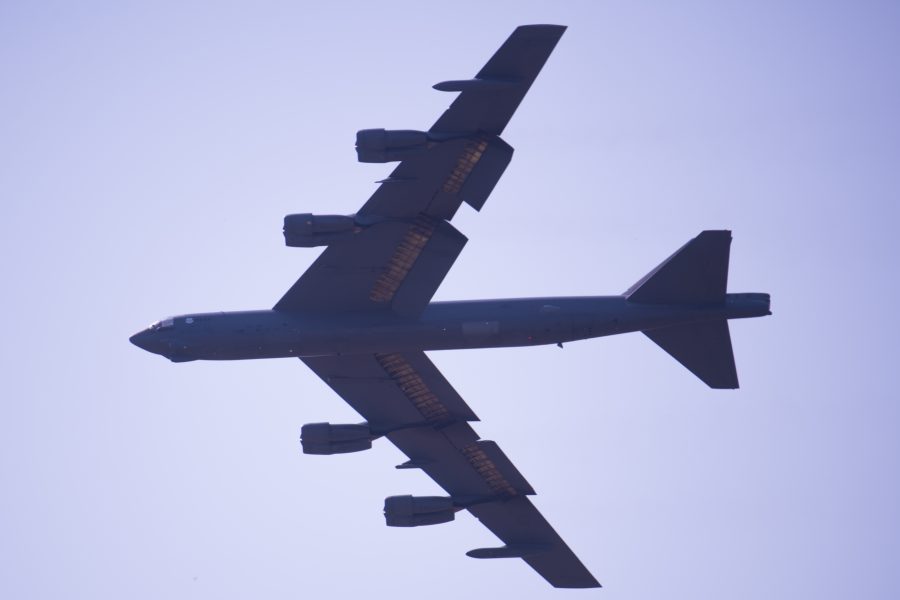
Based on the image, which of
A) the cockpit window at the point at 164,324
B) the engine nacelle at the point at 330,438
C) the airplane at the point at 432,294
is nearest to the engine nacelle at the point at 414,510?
the engine nacelle at the point at 330,438

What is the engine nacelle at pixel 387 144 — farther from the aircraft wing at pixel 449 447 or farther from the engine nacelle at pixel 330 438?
the engine nacelle at pixel 330 438

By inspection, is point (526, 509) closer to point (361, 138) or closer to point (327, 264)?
point (327, 264)

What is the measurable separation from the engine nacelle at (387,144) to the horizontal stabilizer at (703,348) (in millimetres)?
11601

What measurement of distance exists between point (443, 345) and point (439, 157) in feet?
23.9

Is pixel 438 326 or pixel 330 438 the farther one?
pixel 330 438

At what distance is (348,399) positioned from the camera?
60.2 m

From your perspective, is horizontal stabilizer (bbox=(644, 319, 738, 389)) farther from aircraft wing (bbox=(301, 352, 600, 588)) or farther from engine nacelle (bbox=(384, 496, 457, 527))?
engine nacelle (bbox=(384, 496, 457, 527))

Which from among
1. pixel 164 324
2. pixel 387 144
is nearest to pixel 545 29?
pixel 387 144

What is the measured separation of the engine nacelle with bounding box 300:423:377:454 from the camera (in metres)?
60.0

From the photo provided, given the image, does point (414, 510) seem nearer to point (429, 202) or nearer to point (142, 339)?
point (142, 339)

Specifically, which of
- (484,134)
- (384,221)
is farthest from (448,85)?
(384,221)

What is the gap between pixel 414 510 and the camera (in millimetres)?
62312

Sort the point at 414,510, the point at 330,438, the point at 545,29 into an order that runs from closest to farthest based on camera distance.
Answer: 1. the point at 545,29
2. the point at 330,438
3. the point at 414,510

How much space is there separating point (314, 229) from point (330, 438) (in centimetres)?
1042
